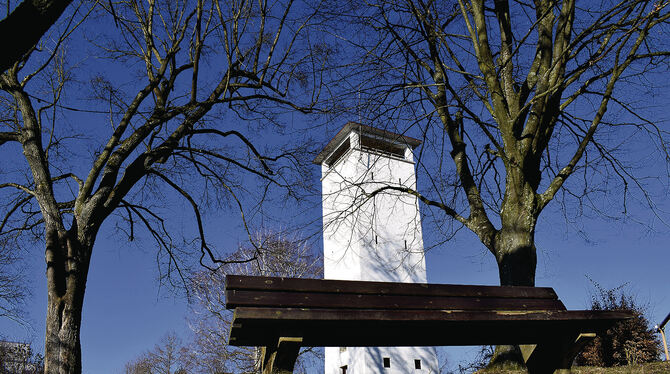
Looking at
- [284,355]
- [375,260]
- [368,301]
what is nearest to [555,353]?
[368,301]

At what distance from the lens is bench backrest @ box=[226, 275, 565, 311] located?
255cm

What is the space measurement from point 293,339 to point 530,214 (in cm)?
353

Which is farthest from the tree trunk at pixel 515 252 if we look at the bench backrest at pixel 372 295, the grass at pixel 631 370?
the bench backrest at pixel 372 295

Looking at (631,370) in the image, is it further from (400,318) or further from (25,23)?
(25,23)

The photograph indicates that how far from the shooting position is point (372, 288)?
9.23 feet

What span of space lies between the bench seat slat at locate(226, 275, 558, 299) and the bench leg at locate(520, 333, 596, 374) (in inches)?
12.0

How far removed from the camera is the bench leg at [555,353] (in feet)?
10.8

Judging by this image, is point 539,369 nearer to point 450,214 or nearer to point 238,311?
point 238,311

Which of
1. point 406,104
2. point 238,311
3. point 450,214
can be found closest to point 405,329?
point 238,311

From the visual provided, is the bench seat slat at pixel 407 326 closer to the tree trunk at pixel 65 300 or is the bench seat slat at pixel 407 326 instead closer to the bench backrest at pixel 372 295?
the bench backrest at pixel 372 295

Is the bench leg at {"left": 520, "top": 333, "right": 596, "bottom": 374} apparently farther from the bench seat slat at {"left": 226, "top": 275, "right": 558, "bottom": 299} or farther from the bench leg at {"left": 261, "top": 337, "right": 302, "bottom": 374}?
the bench leg at {"left": 261, "top": 337, "right": 302, "bottom": 374}

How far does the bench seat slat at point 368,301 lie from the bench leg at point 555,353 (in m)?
0.29

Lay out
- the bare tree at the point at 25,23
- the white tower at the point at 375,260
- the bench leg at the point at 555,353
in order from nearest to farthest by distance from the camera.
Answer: the bare tree at the point at 25,23
the bench leg at the point at 555,353
the white tower at the point at 375,260

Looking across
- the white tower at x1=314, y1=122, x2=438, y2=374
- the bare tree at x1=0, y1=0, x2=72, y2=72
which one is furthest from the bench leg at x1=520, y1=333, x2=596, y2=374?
the white tower at x1=314, y1=122, x2=438, y2=374
